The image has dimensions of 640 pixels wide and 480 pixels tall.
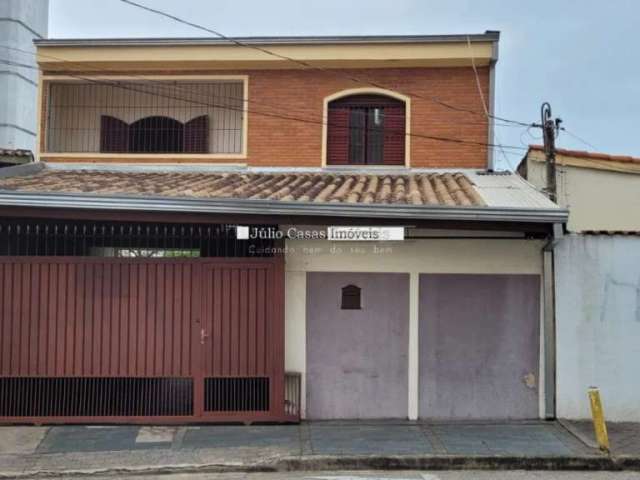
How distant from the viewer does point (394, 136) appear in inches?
430

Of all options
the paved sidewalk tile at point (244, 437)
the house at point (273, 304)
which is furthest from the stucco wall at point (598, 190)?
the paved sidewalk tile at point (244, 437)

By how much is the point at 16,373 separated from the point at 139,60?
575cm

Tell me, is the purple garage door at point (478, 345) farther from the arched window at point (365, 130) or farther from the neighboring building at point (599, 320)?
the arched window at point (365, 130)

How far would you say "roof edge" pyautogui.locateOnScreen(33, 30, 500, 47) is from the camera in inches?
413

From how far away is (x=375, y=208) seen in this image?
23.2 ft

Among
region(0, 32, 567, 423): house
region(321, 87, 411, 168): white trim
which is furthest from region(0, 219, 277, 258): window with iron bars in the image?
region(321, 87, 411, 168): white trim

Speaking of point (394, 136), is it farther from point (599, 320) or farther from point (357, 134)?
point (599, 320)

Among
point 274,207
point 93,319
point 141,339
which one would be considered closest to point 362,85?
point 274,207

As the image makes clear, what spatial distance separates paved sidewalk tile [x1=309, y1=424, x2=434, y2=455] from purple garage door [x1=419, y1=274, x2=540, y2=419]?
0.72 meters

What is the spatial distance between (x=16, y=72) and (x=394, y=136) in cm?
1953

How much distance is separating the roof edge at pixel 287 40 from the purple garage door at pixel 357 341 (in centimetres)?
461

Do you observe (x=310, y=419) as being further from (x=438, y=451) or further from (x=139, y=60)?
(x=139, y=60)

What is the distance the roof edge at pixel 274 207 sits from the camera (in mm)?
7023

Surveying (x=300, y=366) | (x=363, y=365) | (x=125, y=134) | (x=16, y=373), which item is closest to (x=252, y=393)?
(x=300, y=366)
